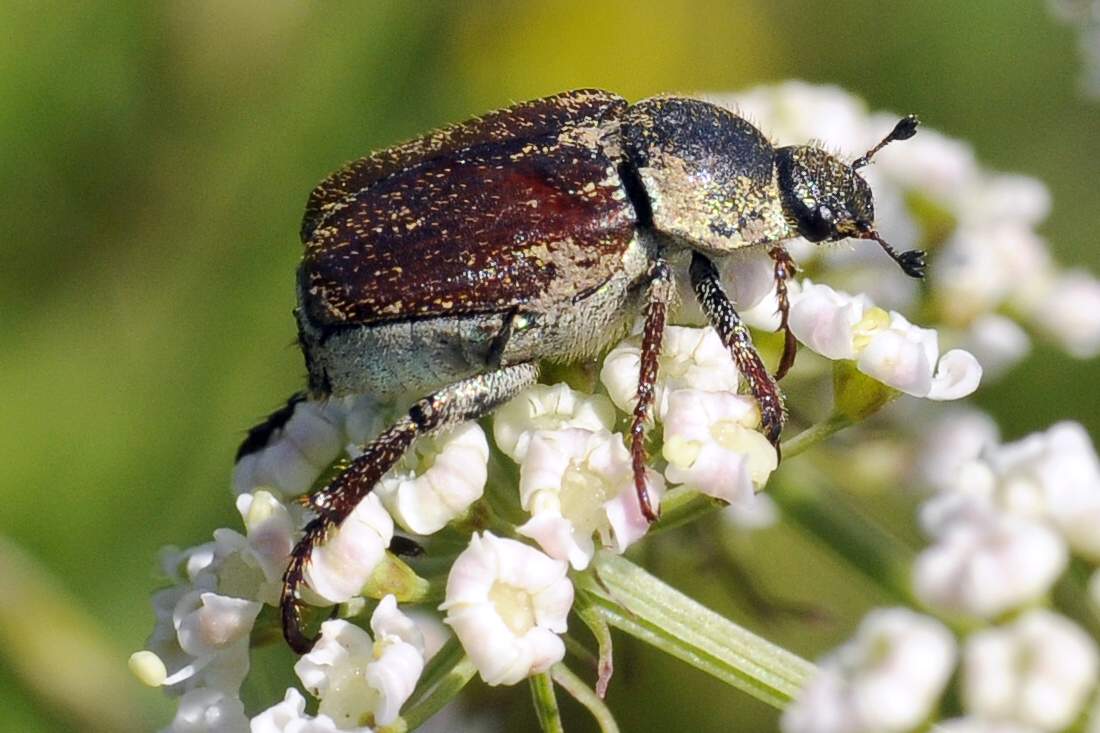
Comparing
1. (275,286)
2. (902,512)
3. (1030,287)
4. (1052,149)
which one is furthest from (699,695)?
→ (1052,149)

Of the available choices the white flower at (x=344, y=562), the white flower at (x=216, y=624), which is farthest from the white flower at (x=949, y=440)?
the white flower at (x=216, y=624)

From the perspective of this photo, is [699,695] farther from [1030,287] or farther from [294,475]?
[294,475]

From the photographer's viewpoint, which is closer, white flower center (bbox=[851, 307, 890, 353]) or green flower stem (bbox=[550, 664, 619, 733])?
green flower stem (bbox=[550, 664, 619, 733])

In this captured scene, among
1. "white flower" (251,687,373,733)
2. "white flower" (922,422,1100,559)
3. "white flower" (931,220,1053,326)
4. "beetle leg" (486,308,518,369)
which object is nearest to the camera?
"white flower" (922,422,1100,559)

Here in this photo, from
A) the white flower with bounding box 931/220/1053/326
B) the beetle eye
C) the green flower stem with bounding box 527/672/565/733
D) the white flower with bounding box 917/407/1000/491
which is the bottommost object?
the white flower with bounding box 917/407/1000/491

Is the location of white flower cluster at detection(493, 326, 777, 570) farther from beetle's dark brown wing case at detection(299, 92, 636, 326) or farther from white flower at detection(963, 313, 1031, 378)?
white flower at detection(963, 313, 1031, 378)

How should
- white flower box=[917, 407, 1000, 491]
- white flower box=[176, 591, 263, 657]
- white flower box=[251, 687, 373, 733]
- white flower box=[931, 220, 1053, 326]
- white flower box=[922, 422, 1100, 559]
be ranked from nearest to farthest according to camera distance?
white flower box=[922, 422, 1100, 559], white flower box=[251, 687, 373, 733], white flower box=[176, 591, 263, 657], white flower box=[931, 220, 1053, 326], white flower box=[917, 407, 1000, 491]

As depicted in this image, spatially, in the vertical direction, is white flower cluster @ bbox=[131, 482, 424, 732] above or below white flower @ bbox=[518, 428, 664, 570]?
below

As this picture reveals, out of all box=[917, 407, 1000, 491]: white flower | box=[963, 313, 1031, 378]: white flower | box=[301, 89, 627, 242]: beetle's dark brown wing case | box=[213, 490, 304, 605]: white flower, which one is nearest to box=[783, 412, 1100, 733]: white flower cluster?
box=[213, 490, 304, 605]: white flower
